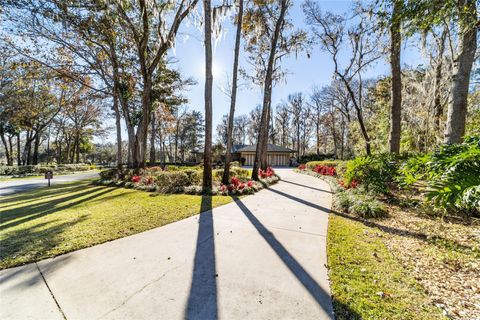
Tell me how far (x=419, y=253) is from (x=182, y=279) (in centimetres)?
350

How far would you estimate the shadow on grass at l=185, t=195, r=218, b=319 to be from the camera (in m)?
1.81

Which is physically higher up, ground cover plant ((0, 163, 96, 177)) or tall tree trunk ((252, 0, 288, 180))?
tall tree trunk ((252, 0, 288, 180))

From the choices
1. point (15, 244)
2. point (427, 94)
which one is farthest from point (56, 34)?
point (427, 94)

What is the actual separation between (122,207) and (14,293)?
3.95 m

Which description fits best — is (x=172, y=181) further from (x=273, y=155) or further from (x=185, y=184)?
(x=273, y=155)

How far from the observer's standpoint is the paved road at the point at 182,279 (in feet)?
6.00

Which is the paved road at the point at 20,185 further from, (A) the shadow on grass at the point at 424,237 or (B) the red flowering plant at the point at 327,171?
(B) the red flowering plant at the point at 327,171

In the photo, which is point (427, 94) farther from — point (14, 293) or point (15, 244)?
point (15, 244)

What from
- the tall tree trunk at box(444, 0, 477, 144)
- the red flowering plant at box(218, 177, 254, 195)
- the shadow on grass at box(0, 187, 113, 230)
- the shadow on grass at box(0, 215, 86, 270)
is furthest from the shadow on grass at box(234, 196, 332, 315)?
the shadow on grass at box(0, 187, 113, 230)

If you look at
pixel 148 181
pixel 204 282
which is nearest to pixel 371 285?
pixel 204 282

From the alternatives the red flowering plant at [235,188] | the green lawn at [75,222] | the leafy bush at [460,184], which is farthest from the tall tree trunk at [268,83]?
the leafy bush at [460,184]

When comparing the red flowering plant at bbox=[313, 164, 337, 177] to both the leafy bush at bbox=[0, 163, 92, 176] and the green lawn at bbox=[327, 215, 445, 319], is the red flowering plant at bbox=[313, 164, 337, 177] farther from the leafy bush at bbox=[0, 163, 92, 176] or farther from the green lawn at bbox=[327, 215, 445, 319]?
the leafy bush at bbox=[0, 163, 92, 176]

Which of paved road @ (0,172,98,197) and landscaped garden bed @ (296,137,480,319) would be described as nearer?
landscaped garden bed @ (296,137,480,319)

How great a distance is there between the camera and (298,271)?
2504 mm
